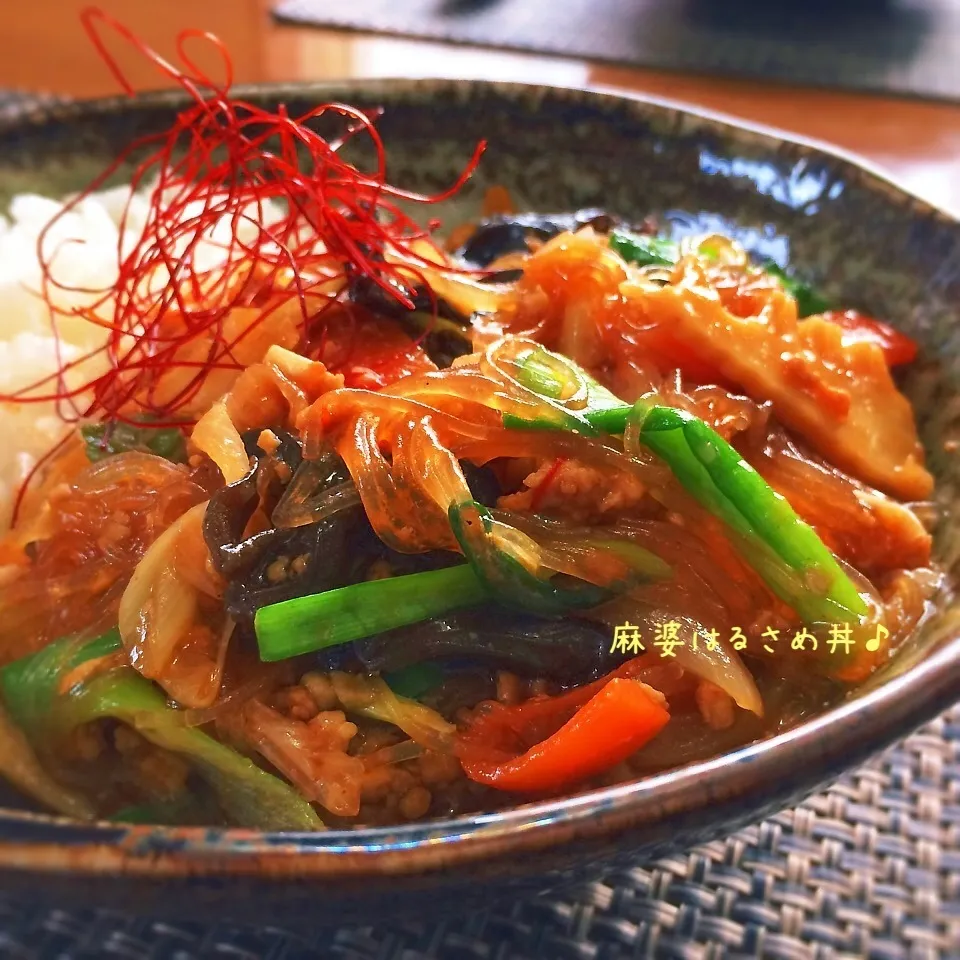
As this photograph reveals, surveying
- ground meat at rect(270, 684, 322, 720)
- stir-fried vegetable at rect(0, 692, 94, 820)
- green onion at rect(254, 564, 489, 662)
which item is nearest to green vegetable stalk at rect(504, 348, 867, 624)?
green onion at rect(254, 564, 489, 662)

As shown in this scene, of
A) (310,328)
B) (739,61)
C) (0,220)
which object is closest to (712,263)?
(310,328)

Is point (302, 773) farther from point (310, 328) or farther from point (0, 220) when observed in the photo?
point (0, 220)

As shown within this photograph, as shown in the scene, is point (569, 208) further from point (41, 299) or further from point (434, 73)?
point (434, 73)

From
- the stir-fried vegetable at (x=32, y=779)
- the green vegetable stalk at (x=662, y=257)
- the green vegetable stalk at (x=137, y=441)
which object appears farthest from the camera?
the green vegetable stalk at (x=662, y=257)

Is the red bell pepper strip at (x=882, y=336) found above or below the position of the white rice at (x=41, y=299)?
below

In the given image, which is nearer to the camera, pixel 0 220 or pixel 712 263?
pixel 712 263

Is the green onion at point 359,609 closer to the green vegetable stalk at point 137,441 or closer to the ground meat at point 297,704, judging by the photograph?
the ground meat at point 297,704

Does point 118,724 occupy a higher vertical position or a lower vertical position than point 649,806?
lower

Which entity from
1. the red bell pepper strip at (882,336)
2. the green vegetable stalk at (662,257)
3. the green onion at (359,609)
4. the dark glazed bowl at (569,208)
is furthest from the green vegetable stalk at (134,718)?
the red bell pepper strip at (882,336)
